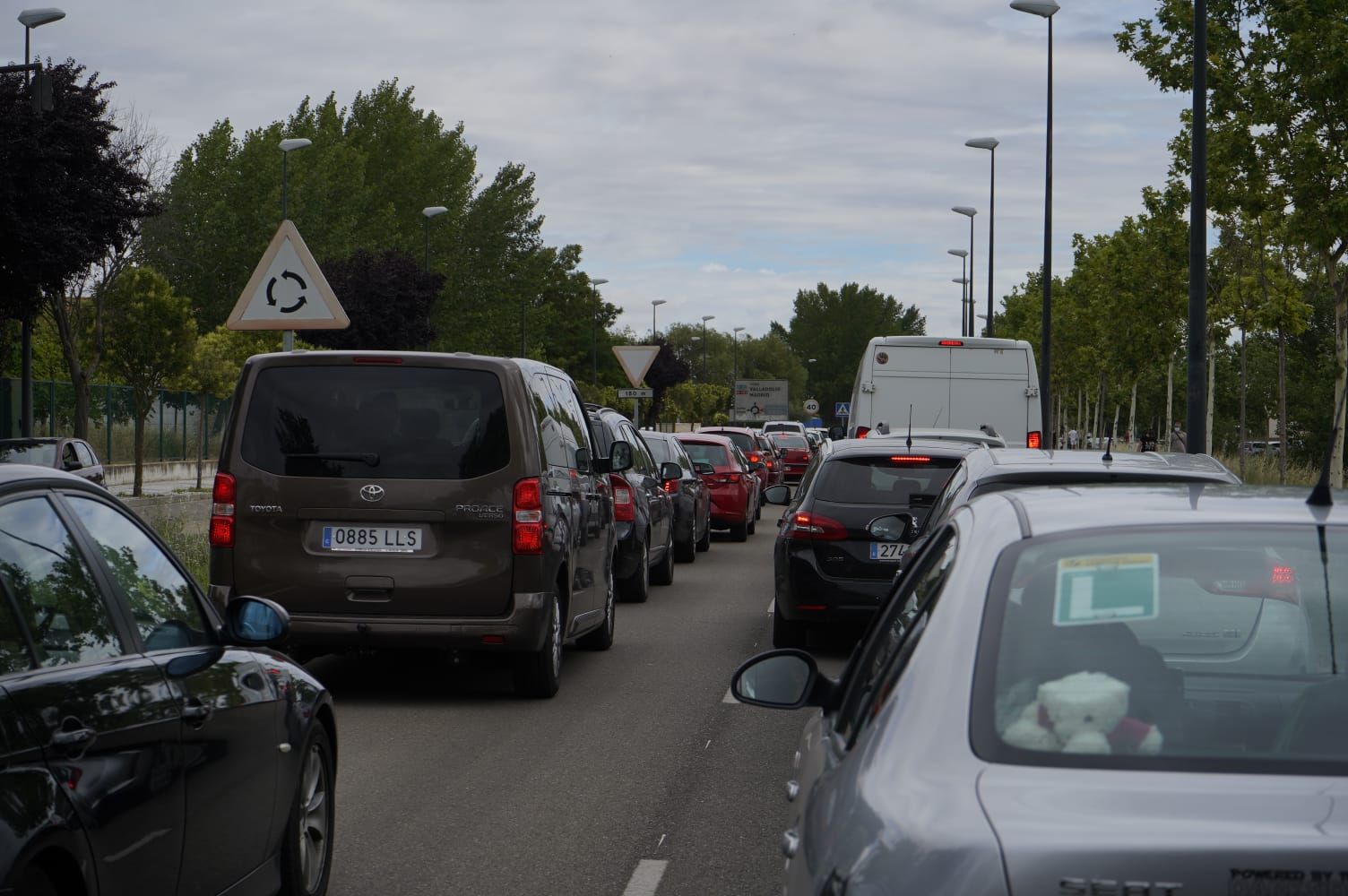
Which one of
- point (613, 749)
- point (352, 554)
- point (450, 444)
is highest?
point (450, 444)

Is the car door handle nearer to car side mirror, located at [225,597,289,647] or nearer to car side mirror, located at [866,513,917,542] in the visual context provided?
car side mirror, located at [225,597,289,647]

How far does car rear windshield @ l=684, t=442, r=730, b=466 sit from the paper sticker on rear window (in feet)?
76.9

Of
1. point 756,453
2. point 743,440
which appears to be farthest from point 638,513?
point 743,440

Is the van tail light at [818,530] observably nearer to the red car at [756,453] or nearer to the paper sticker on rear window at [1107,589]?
the paper sticker on rear window at [1107,589]

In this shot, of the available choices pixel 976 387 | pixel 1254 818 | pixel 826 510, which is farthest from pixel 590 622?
pixel 976 387

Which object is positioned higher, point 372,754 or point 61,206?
point 61,206

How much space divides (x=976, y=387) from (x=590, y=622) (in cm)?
1194

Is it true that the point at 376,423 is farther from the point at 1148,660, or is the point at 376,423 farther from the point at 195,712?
the point at 1148,660

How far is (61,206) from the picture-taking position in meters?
30.1

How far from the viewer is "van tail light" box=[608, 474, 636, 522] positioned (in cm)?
1623

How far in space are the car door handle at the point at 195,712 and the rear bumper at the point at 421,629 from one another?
17.2ft

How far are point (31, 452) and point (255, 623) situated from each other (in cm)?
2360

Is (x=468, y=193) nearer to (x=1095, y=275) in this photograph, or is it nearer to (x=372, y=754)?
(x=1095, y=275)

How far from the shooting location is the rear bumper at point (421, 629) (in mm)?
9797
